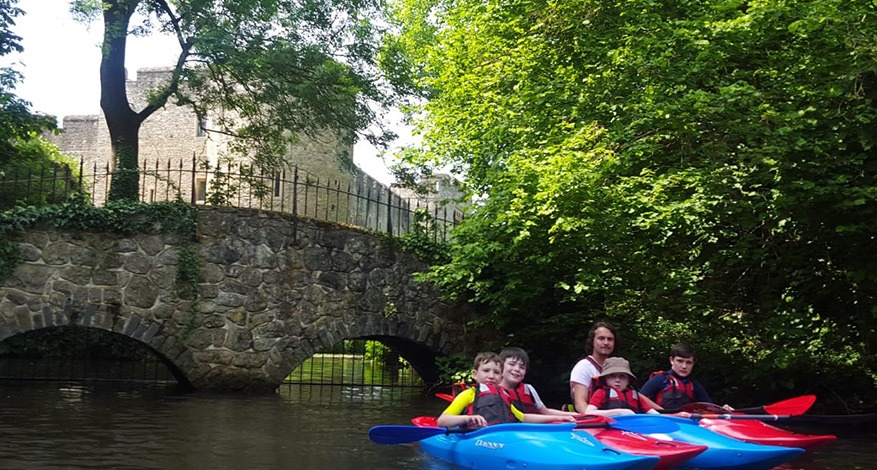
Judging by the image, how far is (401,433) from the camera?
23.1ft

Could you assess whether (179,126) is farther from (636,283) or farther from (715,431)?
(715,431)

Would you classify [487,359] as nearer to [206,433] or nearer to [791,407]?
[206,433]

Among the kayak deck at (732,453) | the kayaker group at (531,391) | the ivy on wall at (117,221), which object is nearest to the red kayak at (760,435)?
the kayak deck at (732,453)

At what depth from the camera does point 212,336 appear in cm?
1260

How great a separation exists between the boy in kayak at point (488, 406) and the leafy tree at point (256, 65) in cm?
825

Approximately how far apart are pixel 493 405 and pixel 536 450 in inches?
40.2

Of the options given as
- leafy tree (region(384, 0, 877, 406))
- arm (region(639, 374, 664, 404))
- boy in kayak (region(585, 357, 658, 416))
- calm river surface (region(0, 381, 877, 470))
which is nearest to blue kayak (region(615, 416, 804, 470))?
boy in kayak (region(585, 357, 658, 416))

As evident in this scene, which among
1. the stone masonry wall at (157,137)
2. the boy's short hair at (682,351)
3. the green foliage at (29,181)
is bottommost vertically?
the boy's short hair at (682,351)

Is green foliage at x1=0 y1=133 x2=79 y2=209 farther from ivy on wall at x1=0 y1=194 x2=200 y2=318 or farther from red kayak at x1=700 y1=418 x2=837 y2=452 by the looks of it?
red kayak at x1=700 y1=418 x2=837 y2=452

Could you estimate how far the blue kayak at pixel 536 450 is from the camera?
18.6 ft

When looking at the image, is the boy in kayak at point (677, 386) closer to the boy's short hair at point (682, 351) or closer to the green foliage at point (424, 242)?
the boy's short hair at point (682, 351)

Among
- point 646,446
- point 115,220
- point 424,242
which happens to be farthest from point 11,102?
point 646,446

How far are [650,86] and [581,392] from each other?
4201mm

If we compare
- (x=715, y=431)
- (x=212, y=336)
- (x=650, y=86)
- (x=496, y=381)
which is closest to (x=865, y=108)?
(x=650, y=86)
